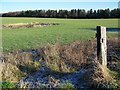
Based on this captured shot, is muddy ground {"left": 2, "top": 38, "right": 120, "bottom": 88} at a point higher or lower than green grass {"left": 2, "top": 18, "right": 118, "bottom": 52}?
higher

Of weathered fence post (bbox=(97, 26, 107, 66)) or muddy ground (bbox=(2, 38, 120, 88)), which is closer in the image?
muddy ground (bbox=(2, 38, 120, 88))

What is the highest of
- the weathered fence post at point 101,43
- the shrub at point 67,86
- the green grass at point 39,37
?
the weathered fence post at point 101,43

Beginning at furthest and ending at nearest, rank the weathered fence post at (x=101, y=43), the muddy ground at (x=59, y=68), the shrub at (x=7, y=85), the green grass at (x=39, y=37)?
1. the green grass at (x=39, y=37)
2. the weathered fence post at (x=101, y=43)
3. the muddy ground at (x=59, y=68)
4. the shrub at (x=7, y=85)

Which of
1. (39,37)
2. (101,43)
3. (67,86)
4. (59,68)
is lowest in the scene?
(39,37)

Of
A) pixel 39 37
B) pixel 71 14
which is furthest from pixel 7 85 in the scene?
pixel 71 14

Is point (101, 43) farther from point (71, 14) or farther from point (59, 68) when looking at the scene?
point (71, 14)

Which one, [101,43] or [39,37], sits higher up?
[101,43]

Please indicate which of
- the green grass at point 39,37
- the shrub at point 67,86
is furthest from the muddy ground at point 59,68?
the green grass at point 39,37

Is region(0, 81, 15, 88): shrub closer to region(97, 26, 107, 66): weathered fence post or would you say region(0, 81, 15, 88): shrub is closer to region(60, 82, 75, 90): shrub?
region(60, 82, 75, 90): shrub

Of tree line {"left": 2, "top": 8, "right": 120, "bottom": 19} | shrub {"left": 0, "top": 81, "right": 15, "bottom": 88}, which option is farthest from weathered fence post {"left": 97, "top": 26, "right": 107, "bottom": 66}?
tree line {"left": 2, "top": 8, "right": 120, "bottom": 19}

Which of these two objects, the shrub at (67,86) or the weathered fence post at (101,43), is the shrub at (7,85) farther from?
the weathered fence post at (101,43)

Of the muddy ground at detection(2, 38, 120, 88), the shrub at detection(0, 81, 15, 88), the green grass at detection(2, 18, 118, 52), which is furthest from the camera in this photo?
the green grass at detection(2, 18, 118, 52)

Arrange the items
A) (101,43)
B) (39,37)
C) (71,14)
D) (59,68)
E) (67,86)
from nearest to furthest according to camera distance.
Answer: (67,86), (101,43), (59,68), (39,37), (71,14)

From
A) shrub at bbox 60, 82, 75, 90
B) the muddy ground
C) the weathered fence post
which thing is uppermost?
the weathered fence post
